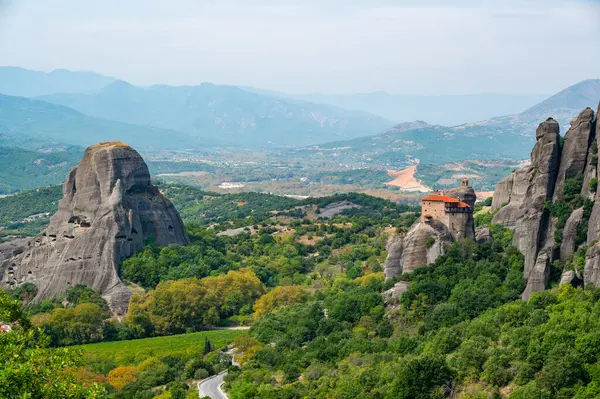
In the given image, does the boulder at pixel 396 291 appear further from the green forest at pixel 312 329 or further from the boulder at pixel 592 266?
the boulder at pixel 592 266

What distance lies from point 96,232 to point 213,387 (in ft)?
86.3

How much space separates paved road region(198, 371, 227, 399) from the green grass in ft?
19.2

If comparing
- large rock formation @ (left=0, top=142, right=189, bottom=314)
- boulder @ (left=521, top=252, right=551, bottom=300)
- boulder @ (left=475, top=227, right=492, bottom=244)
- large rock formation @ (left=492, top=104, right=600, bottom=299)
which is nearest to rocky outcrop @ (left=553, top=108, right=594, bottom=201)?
large rock formation @ (left=492, top=104, right=600, bottom=299)

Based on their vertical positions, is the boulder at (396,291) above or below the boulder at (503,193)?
below

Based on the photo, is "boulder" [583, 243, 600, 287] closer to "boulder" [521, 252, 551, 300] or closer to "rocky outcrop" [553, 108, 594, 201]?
"boulder" [521, 252, 551, 300]

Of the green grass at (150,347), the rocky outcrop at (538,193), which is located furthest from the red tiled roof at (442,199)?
the green grass at (150,347)

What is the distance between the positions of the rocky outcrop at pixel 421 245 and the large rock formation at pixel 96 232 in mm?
23985

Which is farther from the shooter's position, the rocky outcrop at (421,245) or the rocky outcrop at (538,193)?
the rocky outcrop at (421,245)

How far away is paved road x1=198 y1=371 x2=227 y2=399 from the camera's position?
4872 centimetres

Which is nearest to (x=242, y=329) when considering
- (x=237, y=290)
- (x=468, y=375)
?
(x=237, y=290)

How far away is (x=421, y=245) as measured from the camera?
53562 millimetres

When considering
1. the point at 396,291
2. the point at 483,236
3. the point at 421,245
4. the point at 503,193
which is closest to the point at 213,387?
the point at 396,291

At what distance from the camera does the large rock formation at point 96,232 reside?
7219 centimetres

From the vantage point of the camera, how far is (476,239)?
5488 cm
